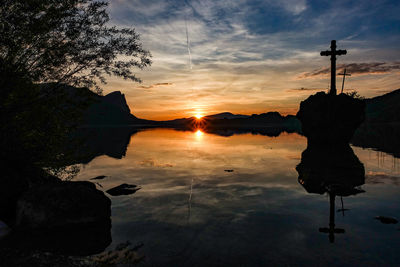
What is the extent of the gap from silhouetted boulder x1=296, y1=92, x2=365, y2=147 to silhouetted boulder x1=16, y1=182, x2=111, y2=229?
1586 inches

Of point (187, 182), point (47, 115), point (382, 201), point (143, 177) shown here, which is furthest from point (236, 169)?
point (47, 115)

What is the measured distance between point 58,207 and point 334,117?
41.7 meters

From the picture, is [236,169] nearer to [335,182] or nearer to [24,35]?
[335,182]

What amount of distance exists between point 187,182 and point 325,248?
11580 mm

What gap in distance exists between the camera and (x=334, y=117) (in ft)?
136

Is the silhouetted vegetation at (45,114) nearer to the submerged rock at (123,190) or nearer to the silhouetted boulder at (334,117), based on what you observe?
the submerged rock at (123,190)

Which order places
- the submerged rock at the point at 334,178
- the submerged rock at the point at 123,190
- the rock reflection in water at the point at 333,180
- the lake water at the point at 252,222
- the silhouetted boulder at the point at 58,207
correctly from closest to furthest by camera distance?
1. the lake water at the point at 252,222
2. the silhouetted boulder at the point at 58,207
3. the rock reflection in water at the point at 333,180
4. the submerged rock at the point at 123,190
5. the submerged rock at the point at 334,178

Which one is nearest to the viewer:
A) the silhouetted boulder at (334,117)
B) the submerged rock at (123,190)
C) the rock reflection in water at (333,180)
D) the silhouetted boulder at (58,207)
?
the silhouetted boulder at (58,207)

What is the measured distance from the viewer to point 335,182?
58.7ft

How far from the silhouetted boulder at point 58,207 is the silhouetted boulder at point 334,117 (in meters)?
40.3

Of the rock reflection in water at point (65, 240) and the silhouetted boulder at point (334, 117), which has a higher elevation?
the silhouetted boulder at point (334, 117)

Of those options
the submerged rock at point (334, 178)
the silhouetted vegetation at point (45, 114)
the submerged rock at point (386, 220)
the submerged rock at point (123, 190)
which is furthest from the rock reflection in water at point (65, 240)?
the submerged rock at point (334, 178)

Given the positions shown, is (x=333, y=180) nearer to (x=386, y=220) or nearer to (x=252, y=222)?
(x=386, y=220)

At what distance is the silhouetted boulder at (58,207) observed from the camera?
393 inches
